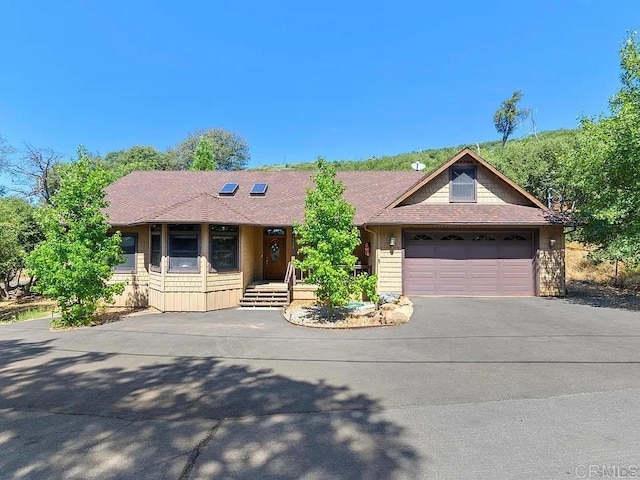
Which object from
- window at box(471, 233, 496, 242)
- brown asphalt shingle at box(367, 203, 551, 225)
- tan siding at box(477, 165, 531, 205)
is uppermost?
tan siding at box(477, 165, 531, 205)

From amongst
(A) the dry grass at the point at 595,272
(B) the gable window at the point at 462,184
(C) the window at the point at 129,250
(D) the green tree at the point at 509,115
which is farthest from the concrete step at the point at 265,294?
(D) the green tree at the point at 509,115

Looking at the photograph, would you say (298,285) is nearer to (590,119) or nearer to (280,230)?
(280,230)

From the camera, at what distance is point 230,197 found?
15648 mm

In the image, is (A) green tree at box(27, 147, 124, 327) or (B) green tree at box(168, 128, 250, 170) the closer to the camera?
(A) green tree at box(27, 147, 124, 327)

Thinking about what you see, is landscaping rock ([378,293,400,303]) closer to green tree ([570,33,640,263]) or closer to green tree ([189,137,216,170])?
green tree ([570,33,640,263])

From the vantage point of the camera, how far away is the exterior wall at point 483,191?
13.2 metres

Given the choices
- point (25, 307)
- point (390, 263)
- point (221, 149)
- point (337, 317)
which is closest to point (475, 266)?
point (390, 263)

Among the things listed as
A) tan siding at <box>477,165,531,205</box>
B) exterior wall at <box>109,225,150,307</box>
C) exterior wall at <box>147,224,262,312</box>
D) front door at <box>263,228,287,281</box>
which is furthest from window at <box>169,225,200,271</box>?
tan siding at <box>477,165,531,205</box>

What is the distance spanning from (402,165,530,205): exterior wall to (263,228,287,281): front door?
5466mm

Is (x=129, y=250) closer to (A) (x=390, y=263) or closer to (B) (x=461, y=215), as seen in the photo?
(A) (x=390, y=263)

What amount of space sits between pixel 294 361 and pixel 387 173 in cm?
1399

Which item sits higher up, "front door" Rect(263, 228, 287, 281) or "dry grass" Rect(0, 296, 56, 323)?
"front door" Rect(263, 228, 287, 281)

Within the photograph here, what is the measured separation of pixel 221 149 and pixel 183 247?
1503 inches

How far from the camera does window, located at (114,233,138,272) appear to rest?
1302 cm
